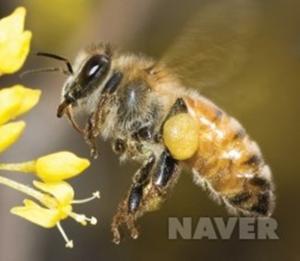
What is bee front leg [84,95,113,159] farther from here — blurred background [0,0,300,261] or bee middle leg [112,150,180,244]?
blurred background [0,0,300,261]

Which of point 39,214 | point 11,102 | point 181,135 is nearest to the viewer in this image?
point 11,102

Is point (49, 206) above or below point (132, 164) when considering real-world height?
below

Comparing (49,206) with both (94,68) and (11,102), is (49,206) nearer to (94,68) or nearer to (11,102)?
(11,102)

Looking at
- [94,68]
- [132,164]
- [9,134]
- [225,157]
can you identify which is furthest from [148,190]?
[132,164]

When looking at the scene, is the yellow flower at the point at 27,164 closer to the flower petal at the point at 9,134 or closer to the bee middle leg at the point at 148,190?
the flower petal at the point at 9,134

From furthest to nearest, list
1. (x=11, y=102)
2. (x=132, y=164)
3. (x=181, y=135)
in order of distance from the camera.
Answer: (x=132, y=164) < (x=181, y=135) < (x=11, y=102)

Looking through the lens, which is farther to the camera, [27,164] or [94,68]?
[94,68]
